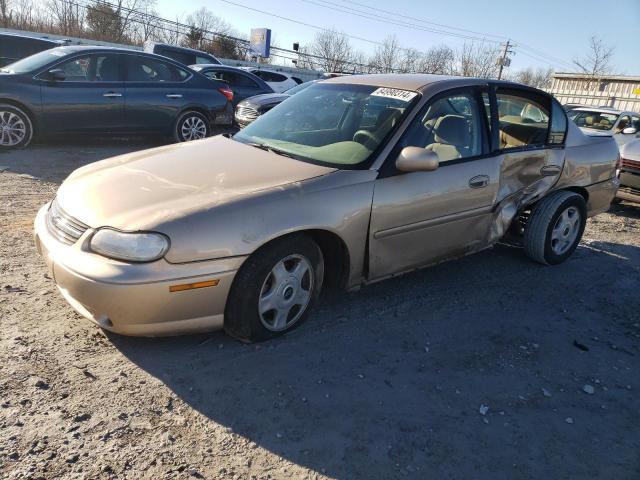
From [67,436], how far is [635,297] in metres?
4.47

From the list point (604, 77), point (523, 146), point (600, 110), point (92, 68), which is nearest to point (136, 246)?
point (523, 146)

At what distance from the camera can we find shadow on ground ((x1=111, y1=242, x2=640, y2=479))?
2.45 metres

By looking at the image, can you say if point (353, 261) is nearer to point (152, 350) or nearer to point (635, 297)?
point (152, 350)

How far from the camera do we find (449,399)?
9.35 ft

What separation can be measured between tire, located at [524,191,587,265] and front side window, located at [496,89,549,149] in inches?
22.9

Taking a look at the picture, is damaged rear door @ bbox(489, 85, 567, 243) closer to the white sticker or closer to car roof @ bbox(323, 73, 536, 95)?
car roof @ bbox(323, 73, 536, 95)

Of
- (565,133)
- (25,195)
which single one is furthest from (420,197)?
(25,195)

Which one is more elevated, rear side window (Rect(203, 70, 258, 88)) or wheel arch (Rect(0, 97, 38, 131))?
rear side window (Rect(203, 70, 258, 88))

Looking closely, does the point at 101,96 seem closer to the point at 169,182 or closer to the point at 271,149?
the point at 271,149

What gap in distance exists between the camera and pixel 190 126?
9617 millimetres

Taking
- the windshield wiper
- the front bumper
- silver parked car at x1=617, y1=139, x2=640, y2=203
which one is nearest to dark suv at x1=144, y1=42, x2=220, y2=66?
silver parked car at x1=617, y1=139, x2=640, y2=203

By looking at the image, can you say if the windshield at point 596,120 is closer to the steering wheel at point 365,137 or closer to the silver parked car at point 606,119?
the silver parked car at point 606,119

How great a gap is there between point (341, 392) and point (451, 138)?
214 centimetres

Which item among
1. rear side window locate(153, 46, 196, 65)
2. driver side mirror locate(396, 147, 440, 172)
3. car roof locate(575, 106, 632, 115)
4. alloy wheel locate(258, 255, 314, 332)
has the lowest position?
alloy wheel locate(258, 255, 314, 332)
